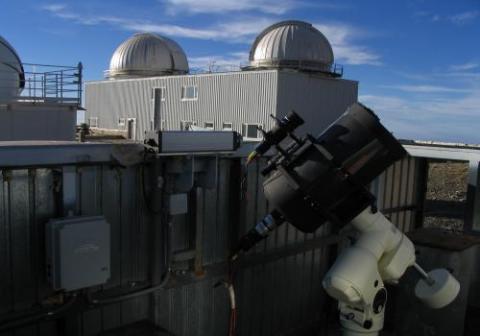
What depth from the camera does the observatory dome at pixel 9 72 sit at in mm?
12505

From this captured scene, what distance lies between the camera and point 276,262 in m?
4.88

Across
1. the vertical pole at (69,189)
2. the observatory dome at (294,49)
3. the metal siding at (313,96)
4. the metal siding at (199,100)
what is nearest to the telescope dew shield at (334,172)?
the vertical pole at (69,189)

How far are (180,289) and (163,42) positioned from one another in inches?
916

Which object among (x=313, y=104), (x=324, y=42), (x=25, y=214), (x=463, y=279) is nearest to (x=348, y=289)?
(x=25, y=214)

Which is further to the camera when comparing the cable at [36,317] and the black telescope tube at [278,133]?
the black telescope tube at [278,133]

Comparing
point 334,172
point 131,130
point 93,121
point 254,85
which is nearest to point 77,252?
point 334,172

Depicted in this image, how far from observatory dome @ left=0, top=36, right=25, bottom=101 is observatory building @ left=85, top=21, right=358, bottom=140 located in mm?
5163

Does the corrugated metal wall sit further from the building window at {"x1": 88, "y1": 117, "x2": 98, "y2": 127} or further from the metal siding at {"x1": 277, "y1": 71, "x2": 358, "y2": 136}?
the building window at {"x1": 88, "y1": 117, "x2": 98, "y2": 127}

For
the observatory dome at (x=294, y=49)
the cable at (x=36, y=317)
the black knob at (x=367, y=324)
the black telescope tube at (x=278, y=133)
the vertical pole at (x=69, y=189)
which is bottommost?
the black knob at (x=367, y=324)

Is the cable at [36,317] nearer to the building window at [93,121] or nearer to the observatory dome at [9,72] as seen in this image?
the observatory dome at [9,72]

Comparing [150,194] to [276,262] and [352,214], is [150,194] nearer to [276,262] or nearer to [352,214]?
[352,214]

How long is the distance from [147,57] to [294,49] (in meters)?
8.82

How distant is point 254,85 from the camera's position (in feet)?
65.4

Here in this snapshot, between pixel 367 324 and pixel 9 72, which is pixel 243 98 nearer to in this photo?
pixel 9 72
